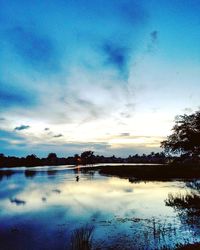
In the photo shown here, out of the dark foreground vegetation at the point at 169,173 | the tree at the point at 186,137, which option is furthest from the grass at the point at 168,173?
the tree at the point at 186,137

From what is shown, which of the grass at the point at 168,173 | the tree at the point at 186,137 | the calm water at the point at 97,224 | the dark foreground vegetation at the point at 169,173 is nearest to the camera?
the calm water at the point at 97,224

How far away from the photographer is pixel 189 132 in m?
38.3

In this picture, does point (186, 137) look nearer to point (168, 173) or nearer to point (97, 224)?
point (97, 224)

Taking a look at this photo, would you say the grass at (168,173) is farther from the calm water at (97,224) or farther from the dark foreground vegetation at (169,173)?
the calm water at (97,224)

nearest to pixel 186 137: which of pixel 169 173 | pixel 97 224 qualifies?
pixel 97 224

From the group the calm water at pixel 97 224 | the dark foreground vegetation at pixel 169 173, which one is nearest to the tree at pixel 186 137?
the calm water at pixel 97 224

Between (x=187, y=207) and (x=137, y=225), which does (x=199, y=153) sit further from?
(x=137, y=225)

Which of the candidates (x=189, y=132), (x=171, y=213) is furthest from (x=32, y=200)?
(x=189, y=132)

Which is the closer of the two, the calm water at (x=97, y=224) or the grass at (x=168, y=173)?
the calm water at (x=97, y=224)

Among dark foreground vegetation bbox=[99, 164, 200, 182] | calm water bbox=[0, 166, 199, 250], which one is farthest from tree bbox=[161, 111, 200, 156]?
dark foreground vegetation bbox=[99, 164, 200, 182]

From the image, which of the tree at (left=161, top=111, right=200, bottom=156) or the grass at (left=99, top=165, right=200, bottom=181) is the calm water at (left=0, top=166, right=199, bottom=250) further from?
the grass at (left=99, top=165, right=200, bottom=181)

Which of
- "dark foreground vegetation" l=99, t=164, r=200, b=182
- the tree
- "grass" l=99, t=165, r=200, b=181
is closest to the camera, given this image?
the tree

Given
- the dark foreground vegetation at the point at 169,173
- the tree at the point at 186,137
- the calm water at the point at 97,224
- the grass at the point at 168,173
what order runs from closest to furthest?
the calm water at the point at 97,224 < the tree at the point at 186,137 < the dark foreground vegetation at the point at 169,173 < the grass at the point at 168,173

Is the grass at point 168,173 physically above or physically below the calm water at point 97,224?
above
